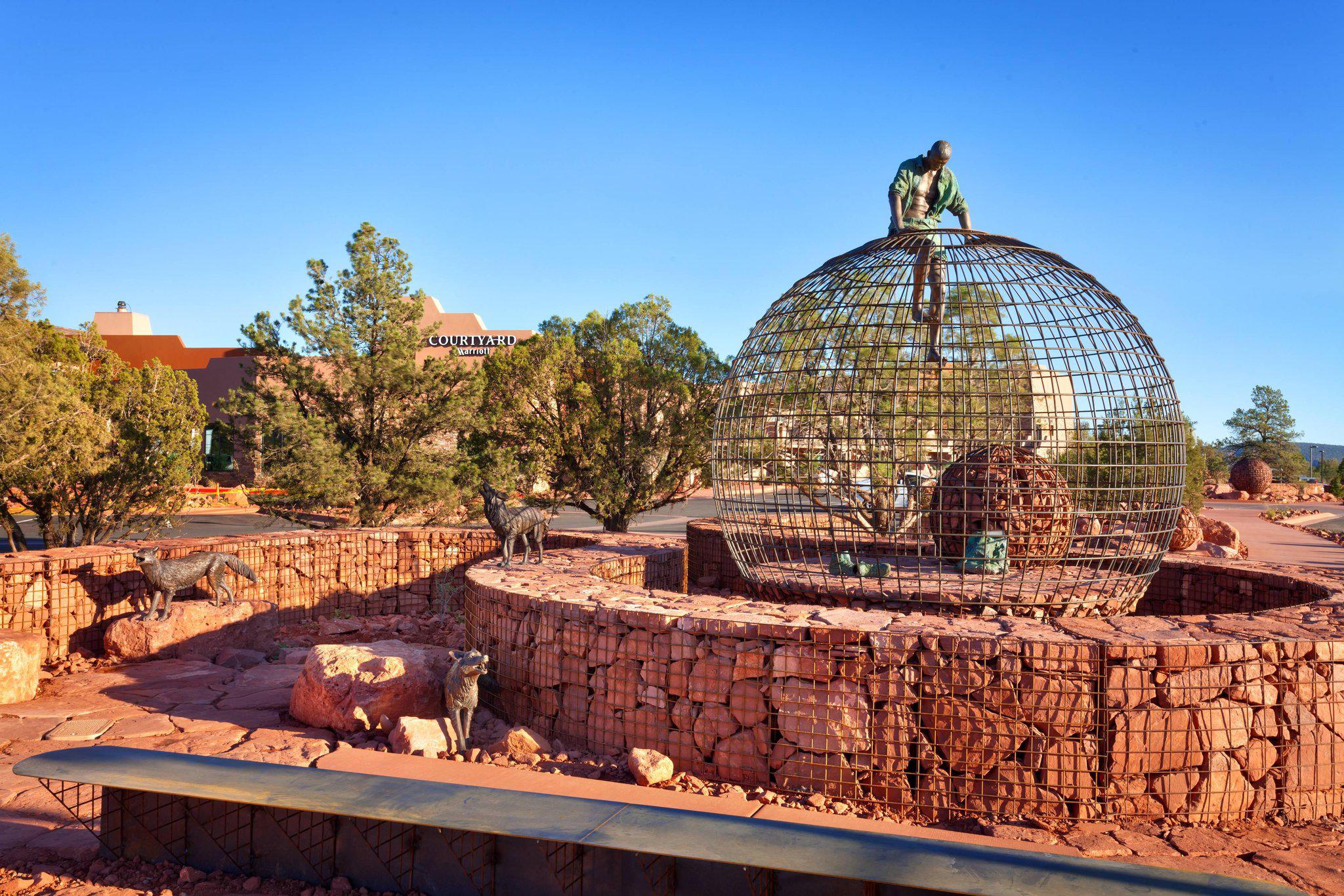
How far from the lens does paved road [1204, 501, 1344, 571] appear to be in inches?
634

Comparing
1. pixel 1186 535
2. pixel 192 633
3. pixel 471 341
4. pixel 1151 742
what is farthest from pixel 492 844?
pixel 471 341

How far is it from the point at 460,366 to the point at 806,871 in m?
11.8

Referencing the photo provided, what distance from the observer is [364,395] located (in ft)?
43.2

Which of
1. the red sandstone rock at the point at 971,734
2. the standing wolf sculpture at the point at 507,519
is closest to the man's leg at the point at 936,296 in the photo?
the red sandstone rock at the point at 971,734

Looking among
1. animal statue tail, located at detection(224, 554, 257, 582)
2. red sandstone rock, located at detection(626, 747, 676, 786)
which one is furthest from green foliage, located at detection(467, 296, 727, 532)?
red sandstone rock, located at detection(626, 747, 676, 786)

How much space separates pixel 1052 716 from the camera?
15.0 feet

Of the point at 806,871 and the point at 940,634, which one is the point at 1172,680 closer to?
the point at 940,634

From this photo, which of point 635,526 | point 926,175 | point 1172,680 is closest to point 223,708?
point 1172,680

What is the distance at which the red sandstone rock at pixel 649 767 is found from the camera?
15.9 ft

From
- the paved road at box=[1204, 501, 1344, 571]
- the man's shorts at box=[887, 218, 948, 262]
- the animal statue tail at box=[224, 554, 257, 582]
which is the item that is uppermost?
the man's shorts at box=[887, 218, 948, 262]

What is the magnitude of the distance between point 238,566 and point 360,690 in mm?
3907

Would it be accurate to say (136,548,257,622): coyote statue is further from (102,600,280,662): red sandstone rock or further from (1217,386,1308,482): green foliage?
(1217,386,1308,482): green foliage

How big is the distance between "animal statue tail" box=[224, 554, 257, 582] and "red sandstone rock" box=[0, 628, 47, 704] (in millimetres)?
1985

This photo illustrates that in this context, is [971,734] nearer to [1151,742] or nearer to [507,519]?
[1151,742]
